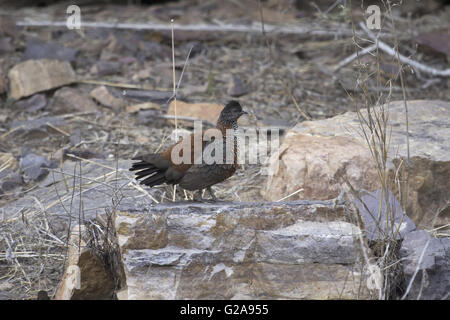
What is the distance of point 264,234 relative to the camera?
3.27m

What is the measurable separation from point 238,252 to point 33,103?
4365 mm

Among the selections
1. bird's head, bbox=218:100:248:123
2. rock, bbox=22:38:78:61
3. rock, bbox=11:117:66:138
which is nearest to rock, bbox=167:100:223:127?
rock, bbox=11:117:66:138

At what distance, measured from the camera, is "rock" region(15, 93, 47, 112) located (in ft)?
22.0

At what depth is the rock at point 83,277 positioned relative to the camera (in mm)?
3291

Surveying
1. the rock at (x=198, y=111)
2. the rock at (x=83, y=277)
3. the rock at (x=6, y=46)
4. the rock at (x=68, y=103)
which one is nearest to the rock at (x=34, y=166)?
the rock at (x=68, y=103)

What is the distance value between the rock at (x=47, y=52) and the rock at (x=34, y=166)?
2176 mm

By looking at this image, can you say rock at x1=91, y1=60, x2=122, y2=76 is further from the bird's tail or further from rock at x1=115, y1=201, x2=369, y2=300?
rock at x1=115, y1=201, x2=369, y2=300

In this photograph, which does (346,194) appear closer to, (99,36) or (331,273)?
(331,273)

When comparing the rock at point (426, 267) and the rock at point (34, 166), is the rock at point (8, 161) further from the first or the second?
the rock at point (426, 267)

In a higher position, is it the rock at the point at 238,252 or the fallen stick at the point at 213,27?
the fallen stick at the point at 213,27

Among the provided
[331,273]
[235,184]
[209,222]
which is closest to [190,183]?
[209,222]

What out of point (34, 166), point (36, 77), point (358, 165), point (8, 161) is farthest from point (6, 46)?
point (358, 165)

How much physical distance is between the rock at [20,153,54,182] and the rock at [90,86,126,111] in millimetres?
1285

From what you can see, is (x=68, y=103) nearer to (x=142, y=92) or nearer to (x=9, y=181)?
(x=142, y=92)
